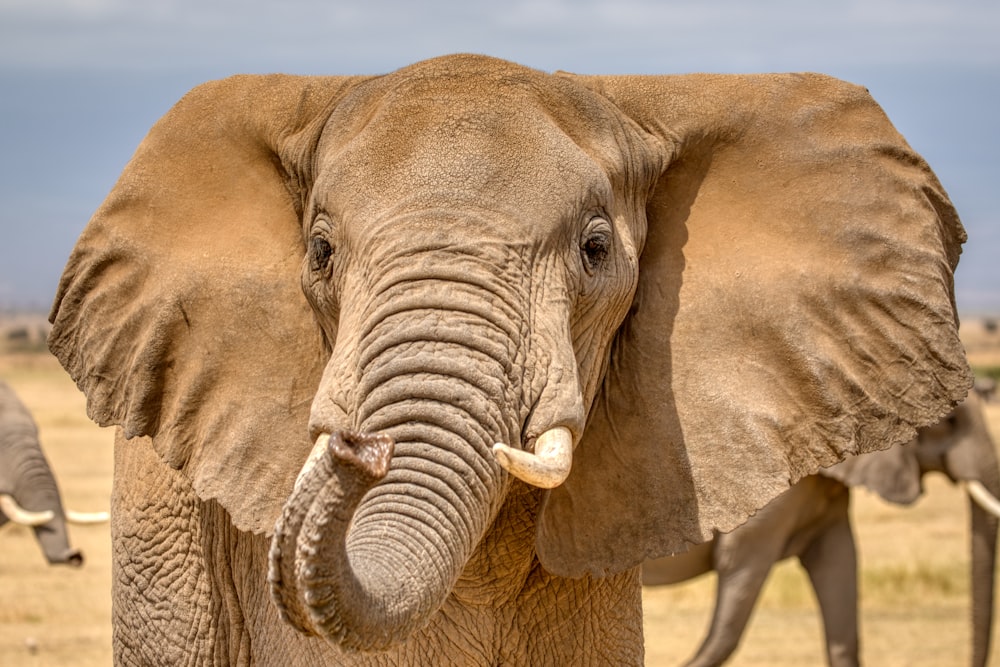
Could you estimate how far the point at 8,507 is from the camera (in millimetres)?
10156

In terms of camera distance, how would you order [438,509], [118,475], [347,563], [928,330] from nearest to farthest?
[347,563], [438,509], [928,330], [118,475]

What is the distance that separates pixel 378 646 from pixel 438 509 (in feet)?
1.01

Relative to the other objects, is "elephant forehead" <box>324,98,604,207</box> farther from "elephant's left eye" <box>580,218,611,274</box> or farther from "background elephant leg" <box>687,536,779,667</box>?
"background elephant leg" <box>687,536,779,667</box>

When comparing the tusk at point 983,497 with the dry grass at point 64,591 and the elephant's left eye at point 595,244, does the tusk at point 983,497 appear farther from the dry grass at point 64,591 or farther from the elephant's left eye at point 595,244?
the elephant's left eye at point 595,244

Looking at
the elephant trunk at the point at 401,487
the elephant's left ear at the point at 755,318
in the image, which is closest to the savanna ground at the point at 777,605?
the elephant's left ear at the point at 755,318

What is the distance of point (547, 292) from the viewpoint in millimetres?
3869

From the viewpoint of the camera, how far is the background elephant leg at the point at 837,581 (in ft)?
33.3

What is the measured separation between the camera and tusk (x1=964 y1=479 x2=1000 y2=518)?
36.5 feet

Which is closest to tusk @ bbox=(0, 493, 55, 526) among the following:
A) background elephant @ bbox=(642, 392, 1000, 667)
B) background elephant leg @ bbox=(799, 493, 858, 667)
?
background elephant @ bbox=(642, 392, 1000, 667)

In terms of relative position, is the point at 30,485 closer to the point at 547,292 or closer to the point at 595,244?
the point at 595,244

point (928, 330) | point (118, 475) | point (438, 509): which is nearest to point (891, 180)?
point (928, 330)

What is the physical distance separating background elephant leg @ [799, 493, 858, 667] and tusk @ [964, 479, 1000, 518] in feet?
2.73

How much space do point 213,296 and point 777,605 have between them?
1011 cm

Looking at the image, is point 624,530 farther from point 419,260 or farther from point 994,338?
point 994,338
